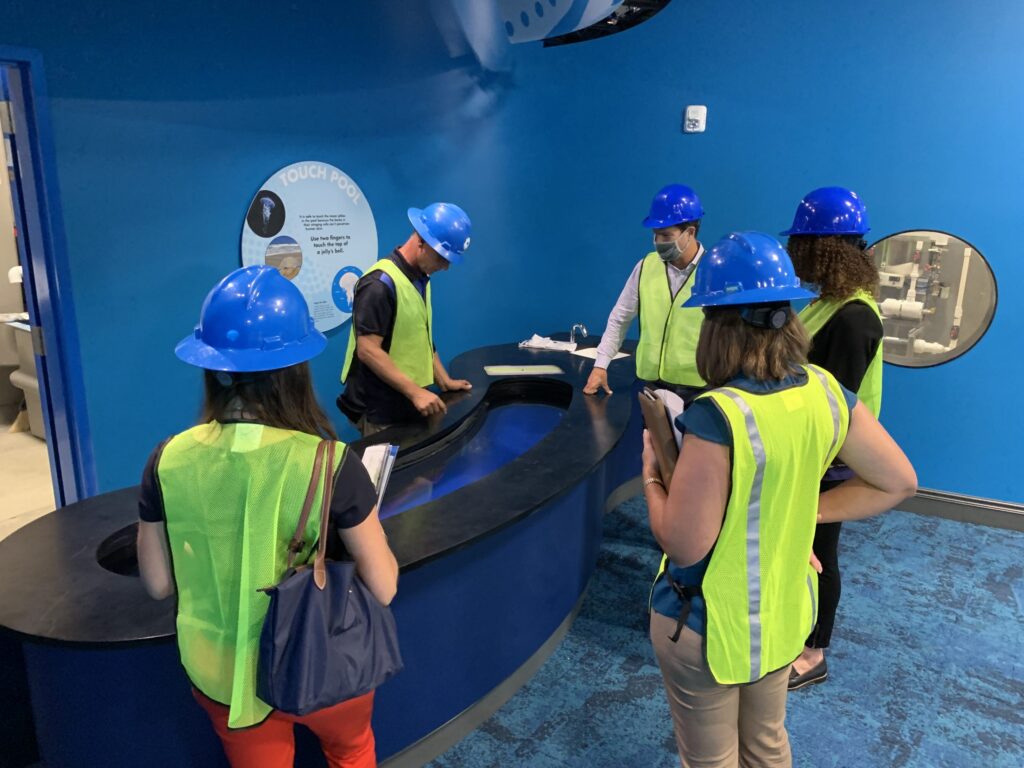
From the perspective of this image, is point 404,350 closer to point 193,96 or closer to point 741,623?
point 193,96

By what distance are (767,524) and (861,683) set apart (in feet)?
5.04

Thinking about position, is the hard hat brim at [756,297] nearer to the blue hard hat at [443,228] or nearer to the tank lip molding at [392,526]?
the tank lip molding at [392,526]

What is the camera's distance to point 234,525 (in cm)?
116

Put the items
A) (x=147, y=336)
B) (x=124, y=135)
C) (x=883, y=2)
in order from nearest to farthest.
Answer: (x=124, y=135) < (x=147, y=336) < (x=883, y=2)

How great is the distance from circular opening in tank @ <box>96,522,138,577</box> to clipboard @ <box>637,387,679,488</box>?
132cm

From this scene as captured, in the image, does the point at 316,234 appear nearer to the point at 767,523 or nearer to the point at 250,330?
the point at 250,330

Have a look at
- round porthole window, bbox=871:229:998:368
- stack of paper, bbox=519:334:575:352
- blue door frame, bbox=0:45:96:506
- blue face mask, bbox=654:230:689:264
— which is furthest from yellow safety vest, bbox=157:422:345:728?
round porthole window, bbox=871:229:998:368

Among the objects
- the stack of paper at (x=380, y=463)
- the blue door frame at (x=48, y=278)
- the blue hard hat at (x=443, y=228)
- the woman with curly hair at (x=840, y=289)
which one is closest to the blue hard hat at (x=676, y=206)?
the woman with curly hair at (x=840, y=289)

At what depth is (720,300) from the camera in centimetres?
132

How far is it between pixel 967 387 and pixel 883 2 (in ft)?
6.42

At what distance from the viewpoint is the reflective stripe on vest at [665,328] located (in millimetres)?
2711

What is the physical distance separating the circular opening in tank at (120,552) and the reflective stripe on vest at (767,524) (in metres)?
1.41

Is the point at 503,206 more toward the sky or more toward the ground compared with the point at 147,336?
more toward the sky

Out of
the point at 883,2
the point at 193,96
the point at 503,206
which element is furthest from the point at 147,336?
the point at 883,2
